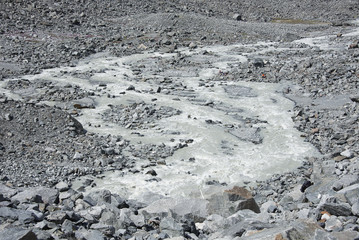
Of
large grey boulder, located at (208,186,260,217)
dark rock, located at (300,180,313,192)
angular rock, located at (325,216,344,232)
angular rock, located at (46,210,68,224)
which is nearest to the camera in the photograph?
angular rock, located at (325,216,344,232)

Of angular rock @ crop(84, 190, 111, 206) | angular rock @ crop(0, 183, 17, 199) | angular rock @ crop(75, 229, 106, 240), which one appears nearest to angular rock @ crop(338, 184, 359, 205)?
angular rock @ crop(75, 229, 106, 240)

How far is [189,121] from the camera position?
1956cm

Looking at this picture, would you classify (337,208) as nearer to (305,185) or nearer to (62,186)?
(305,185)

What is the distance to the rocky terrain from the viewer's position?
29.1ft

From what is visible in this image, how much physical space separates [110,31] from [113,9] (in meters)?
8.66

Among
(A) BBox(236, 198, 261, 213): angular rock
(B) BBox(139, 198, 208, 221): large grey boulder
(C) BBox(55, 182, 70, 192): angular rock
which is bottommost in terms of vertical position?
(C) BBox(55, 182, 70, 192): angular rock

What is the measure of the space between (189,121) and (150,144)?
10.4 feet

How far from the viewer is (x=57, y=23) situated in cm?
4288

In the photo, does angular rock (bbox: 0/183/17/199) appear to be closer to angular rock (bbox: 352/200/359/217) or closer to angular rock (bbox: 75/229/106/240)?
angular rock (bbox: 75/229/106/240)

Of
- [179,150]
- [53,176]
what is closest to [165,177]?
[179,150]

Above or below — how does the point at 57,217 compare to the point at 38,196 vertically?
above

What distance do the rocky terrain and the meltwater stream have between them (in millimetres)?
301

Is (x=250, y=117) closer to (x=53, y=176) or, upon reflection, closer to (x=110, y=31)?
(x=53, y=176)

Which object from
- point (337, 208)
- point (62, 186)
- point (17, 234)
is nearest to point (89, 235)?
point (17, 234)
